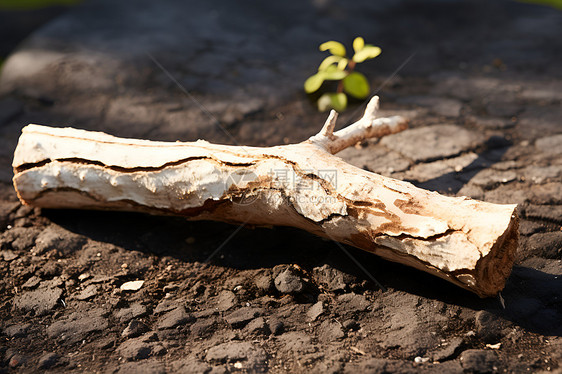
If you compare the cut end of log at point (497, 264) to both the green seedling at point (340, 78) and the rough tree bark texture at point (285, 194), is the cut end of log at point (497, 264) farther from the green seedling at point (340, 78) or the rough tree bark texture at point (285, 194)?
the green seedling at point (340, 78)

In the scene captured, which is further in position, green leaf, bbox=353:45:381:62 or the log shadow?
green leaf, bbox=353:45:381:62

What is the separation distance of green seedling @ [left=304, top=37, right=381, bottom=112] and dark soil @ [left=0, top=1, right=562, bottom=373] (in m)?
0.11

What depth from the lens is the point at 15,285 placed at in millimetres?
2320

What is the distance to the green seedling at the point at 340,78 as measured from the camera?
346 centimetres

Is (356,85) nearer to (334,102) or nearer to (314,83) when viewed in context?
(334,102)

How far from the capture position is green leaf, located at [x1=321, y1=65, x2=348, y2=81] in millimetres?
3480

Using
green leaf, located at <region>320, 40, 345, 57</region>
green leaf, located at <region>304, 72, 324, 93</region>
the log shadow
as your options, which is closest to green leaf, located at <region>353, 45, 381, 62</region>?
green leaf, located at <region>320, 40, 345, 57</region>

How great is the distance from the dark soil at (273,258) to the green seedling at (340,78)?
0.38 feet

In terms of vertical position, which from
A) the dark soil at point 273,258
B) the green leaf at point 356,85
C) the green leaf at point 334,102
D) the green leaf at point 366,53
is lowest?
the dark soil at point 273,258

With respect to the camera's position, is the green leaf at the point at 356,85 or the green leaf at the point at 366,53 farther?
the green leaf at the point at 356,85

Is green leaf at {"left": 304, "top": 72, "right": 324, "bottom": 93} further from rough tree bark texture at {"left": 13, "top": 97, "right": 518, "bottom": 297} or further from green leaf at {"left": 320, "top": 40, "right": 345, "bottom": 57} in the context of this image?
rough tree bark texture at {"left": 13, "top": 97, "right": 518, "bottom": 297}

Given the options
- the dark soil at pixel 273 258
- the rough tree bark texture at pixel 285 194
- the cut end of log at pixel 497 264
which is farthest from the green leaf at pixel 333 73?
the cut end of log at pixel 497 264

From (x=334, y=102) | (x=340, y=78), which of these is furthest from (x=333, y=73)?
(x=334, y=102)

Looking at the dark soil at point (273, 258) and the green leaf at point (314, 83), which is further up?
the green leaf at point (314, 83)
